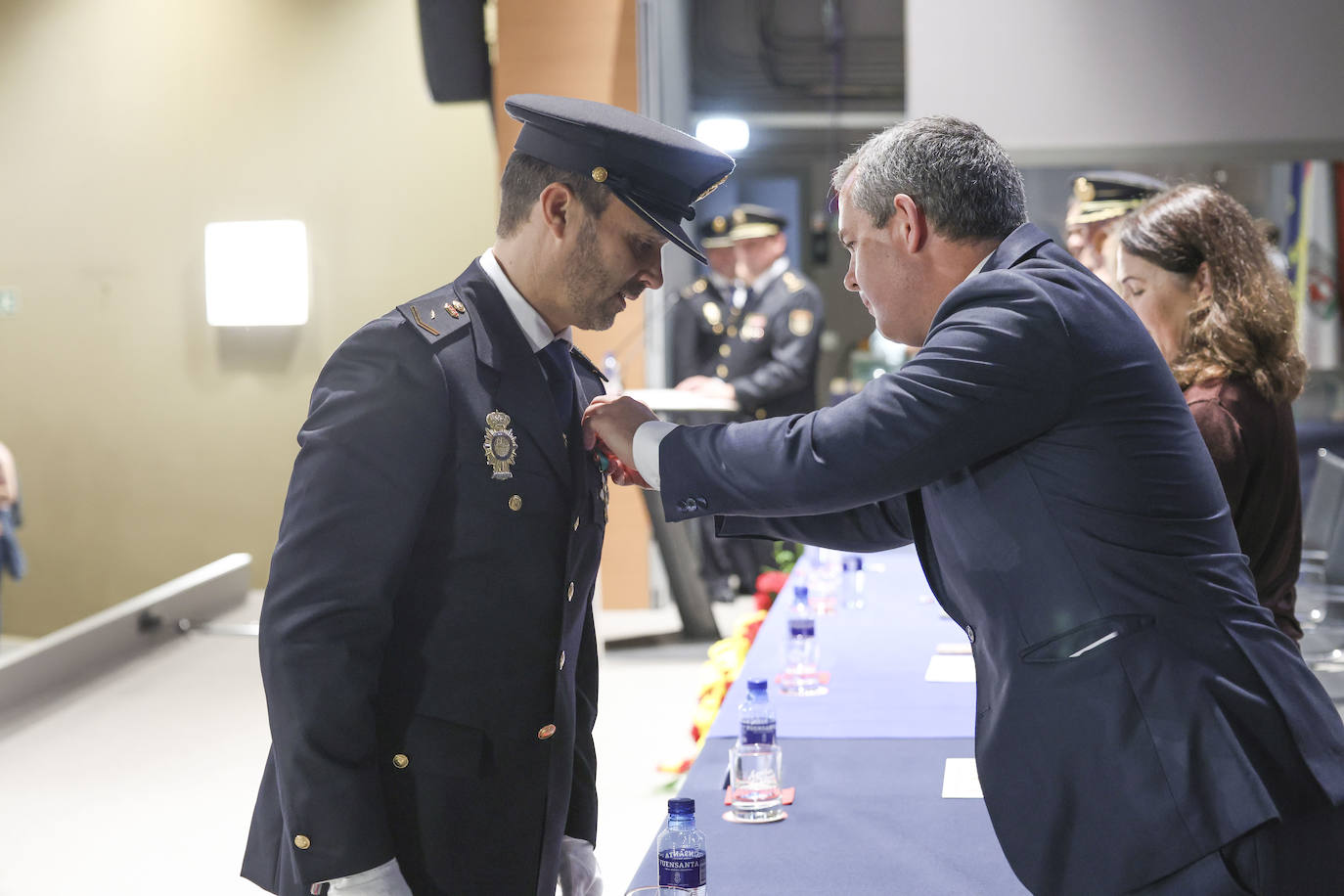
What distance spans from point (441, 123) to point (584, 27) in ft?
4.59

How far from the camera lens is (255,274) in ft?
26.0

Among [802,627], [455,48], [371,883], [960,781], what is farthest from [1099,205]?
[455,48]

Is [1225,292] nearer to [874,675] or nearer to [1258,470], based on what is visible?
[1258,470]

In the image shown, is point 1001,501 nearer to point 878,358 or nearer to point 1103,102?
point 1103,102

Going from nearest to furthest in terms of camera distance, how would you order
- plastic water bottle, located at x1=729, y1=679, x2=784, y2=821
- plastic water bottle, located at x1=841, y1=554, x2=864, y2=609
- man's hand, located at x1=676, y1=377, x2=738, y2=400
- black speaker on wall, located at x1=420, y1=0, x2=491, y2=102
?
plastic water bottle, located at x1=729, y1=679, x2=784, y2=821, plastic water bottle, located at x1=841, y1=554, x2=864, y2=609, man's hand, located at x1=676, y1=377, x2=738, y2=400, black speaker on wall, located at x1=420, y1=0, x2=491, y2=102

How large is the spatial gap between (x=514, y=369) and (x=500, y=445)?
106 millimetres

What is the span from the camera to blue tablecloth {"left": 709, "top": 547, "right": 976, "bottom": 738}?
96.6 inches

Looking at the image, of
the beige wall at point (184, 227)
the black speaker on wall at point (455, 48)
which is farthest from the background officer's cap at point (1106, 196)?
the beige wall at point (184, 227)

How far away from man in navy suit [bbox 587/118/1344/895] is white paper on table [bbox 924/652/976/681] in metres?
1.33

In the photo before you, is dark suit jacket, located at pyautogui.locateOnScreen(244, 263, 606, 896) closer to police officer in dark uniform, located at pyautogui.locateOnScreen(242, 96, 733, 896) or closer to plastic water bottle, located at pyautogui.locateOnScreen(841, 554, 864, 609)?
police officer in dark uniform, located at pyautogui.locateOnScreen(242, 96, 733, 896)

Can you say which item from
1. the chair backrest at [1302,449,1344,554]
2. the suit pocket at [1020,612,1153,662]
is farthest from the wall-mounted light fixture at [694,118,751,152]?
the suit pocket at [1020,612,1153,662]

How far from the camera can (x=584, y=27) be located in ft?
22.4

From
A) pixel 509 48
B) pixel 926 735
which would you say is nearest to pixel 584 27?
pixel 509 48

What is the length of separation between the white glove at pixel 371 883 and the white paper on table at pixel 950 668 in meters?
1.64
